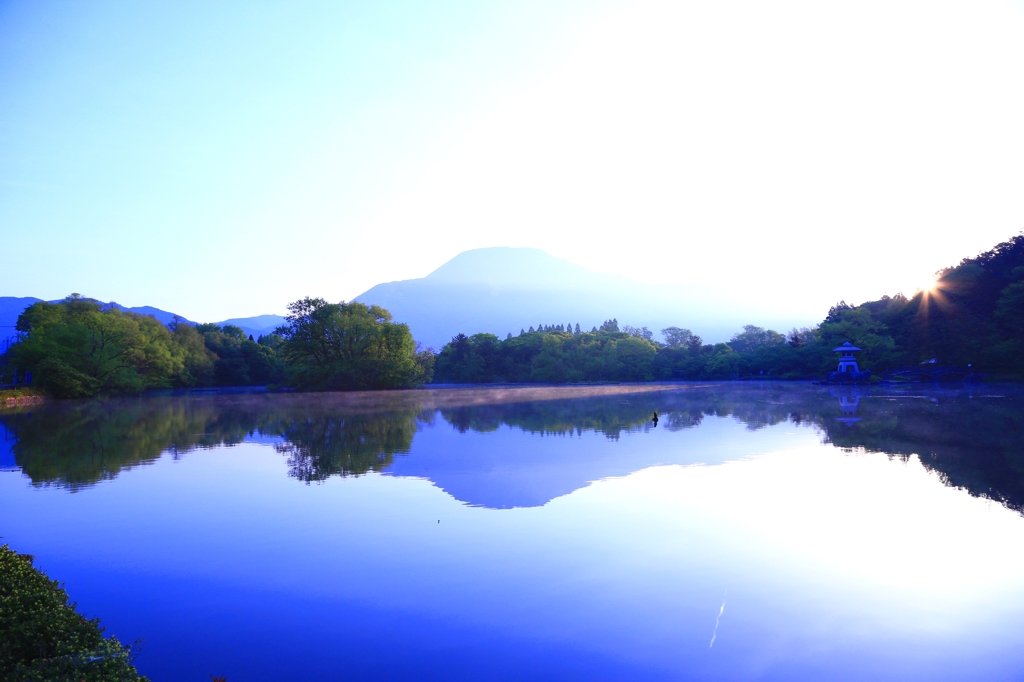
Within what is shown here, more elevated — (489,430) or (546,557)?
(489,430)

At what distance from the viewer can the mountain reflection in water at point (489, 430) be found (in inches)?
516

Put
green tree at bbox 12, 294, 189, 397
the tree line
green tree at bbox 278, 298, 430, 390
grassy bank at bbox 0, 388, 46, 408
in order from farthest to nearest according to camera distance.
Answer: green tree at bbox 278, 298, 430, 390
the tree line
green tree at bbox 12, 294, 189, 397
grassy bank at bbox 0, 388, 46, 408

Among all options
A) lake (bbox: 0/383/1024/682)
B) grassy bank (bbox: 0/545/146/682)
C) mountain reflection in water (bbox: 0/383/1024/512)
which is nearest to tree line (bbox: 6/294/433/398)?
mountain reflection in water (bbox: 0/383/1024/512)

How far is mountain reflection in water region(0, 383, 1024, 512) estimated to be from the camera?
13109mm

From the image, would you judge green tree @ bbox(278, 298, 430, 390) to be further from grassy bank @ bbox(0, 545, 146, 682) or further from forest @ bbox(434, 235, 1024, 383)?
grassy bank @ bbox(0, 545, 146, 682)

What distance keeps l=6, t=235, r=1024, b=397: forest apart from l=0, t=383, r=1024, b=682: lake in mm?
37515

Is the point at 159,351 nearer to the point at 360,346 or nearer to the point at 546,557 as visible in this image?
the point at 360,346

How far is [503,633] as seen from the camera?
585 centimetres

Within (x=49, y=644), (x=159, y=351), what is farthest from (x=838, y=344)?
(x=49, y=644)

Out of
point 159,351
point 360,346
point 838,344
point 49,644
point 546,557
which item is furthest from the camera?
point 838,344

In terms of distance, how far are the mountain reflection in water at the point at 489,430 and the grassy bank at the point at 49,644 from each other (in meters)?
6.74

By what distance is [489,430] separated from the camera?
870 inches

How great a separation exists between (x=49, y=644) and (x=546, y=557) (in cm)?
510

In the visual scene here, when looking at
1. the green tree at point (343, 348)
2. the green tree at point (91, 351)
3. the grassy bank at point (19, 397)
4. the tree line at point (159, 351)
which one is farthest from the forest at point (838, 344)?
the grassy bank at point (19, 397)
